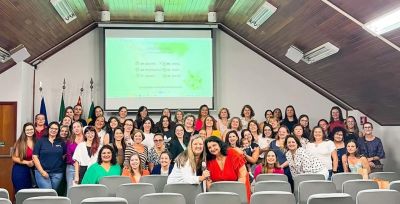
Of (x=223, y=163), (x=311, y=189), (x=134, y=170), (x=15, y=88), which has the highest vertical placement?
(x=15, y=88)

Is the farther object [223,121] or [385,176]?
[223,121]

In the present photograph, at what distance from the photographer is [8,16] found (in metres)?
6.93

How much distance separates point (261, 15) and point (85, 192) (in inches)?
187

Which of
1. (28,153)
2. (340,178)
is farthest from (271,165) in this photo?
(28,153)

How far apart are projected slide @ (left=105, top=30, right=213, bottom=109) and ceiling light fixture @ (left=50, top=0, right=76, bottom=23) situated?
151 cm

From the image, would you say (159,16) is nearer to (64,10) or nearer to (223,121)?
(64,10)

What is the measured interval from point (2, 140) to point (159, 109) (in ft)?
10.3

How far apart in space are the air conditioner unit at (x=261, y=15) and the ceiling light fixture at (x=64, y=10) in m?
3.21

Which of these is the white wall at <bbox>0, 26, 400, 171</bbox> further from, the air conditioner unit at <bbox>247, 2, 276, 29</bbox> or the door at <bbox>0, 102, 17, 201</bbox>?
the air conditioner unit at <bbox>247, 2, 276, 29</bbox>

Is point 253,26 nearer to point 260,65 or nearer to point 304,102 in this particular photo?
point 260,65

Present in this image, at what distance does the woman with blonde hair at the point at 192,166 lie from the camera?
502 centimetres

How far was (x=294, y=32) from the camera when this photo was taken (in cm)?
819

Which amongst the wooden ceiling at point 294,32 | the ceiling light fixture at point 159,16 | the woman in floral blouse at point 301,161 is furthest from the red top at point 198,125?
the ceiling light fixture at point 159,16

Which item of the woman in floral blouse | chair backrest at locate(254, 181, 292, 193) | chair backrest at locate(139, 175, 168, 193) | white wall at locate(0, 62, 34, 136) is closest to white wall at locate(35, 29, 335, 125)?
white wall at locate(0, 62, 34, 136)
